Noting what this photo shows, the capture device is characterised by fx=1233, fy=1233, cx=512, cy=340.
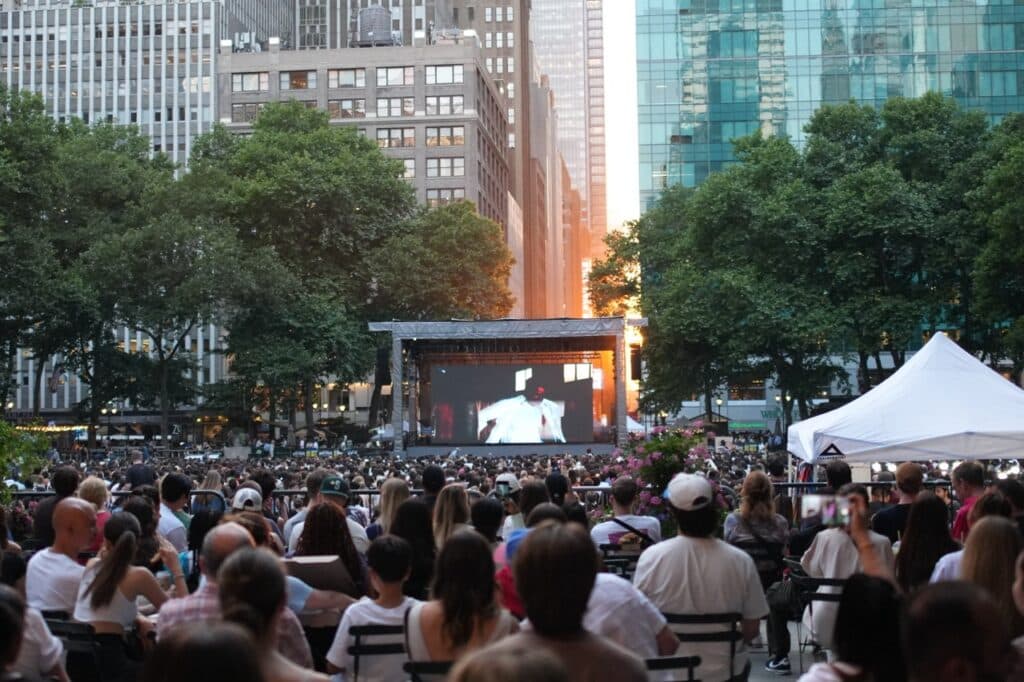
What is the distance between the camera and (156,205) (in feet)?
160

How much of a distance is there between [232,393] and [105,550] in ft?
164

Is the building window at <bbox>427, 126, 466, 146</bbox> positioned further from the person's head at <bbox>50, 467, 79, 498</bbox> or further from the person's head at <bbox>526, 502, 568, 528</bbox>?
the person's head at <bbox>526, 502, 568, 528</bbox>

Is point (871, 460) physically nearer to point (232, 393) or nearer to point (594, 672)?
point (594, 672)

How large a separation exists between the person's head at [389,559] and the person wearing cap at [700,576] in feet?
3.43

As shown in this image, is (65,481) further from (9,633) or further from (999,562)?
(999,562)

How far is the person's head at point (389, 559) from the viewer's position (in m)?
5.31

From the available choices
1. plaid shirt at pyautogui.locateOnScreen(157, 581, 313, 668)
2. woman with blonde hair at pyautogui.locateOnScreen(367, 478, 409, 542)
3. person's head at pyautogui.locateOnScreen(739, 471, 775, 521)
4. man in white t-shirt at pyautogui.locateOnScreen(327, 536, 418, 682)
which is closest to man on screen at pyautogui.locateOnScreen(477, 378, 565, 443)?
person's head at pyautogui.locateOnScreen(739, 471, 775, 521)

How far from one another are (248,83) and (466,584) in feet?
289

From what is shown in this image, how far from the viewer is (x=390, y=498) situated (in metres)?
8.47

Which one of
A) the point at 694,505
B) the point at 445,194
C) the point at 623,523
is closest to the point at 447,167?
the point at 445,194

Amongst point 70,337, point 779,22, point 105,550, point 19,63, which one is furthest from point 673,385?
point 19,63

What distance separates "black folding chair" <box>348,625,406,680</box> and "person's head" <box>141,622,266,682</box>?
2496mm

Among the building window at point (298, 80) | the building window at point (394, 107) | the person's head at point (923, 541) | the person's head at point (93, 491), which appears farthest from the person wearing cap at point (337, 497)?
the building window at point (298, 80)

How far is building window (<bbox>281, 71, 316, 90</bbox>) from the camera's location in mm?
88750
